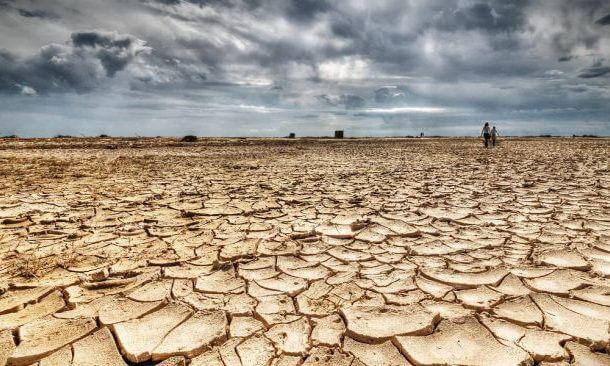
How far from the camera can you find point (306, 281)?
194cm

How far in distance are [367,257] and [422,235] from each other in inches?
26.2

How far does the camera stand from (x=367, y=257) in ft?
7.45

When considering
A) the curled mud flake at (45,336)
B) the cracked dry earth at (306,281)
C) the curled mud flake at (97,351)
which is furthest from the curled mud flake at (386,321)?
the curled mud flake at (45,336)

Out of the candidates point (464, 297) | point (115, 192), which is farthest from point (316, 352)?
point (115, 192)

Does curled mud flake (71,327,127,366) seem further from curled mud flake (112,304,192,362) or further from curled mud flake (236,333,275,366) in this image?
curled mud flake (236,333,275,366)

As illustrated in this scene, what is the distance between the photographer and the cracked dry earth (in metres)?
1.34

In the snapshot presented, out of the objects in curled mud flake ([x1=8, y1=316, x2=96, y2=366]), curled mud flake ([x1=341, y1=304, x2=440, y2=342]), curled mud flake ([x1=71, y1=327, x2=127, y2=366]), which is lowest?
curled mud flake ([x1=71, y1=327, x2=127, y2=366])

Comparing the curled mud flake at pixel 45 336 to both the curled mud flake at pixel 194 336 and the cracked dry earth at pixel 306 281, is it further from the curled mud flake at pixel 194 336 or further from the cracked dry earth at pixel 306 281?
the curled mud flake at pixel 194 336

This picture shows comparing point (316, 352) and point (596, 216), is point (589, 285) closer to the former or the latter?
point (316, 352)

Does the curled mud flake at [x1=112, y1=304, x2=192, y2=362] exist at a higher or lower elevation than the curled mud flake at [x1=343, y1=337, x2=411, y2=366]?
higher

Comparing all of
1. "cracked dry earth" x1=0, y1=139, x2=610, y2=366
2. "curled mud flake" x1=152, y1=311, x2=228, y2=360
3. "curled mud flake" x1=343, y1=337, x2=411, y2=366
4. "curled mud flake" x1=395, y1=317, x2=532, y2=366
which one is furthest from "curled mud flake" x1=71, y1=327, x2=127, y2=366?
"curled mud flake" x1=395, y1=317, x2=532, y2=366

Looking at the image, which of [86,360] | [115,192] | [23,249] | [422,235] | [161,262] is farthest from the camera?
[115,192]

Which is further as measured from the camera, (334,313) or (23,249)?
(23,249)

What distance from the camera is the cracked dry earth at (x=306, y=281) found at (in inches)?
52.6
